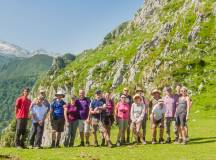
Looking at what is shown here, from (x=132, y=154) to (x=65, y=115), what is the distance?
7357 millimetres

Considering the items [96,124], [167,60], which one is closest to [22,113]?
[96,124]

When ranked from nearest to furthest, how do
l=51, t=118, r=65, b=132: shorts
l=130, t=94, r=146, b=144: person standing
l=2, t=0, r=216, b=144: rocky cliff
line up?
1. l=130, t=94, r=146, b=144: person standing
2. l=51, t=118, r=65, b=132: shorts
3. l=2, t=0, r=216, b=144: rocky cliff

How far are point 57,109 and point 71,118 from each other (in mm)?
1300

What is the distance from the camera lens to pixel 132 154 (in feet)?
95.1

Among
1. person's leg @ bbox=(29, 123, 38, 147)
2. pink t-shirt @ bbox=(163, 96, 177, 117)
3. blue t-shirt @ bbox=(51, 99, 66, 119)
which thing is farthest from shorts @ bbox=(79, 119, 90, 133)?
pink t-shirt @ bbox=(163, 96, 177, 117)

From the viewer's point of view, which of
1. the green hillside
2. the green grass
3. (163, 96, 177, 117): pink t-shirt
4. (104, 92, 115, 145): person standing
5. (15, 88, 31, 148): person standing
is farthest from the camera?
(163, 96, 177, 117): pink t-shirt

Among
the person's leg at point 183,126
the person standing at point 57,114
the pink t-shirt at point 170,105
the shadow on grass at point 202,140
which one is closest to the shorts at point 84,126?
the person standing at point 57,114

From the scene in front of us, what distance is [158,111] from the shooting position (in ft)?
114

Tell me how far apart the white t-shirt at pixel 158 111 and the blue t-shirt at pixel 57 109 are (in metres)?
6.97

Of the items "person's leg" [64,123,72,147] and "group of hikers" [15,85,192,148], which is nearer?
"group of hikers" [15,85,192,148]

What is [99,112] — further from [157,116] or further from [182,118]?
[182,118]

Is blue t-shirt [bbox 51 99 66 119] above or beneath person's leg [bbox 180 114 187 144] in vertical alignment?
above

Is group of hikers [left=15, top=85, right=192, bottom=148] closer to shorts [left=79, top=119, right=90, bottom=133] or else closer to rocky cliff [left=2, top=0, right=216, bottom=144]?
shorts [left=79, top=119, right=90, bottom=133]

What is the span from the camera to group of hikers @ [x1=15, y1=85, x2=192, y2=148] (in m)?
33.3
